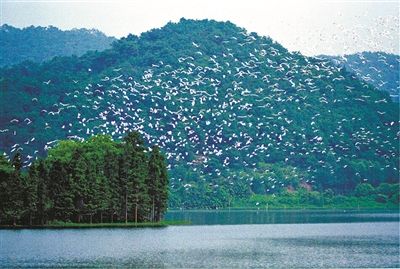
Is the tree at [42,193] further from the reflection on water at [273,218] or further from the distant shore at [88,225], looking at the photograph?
the reflection on water at [273,218]

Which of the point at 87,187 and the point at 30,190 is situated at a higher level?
the point at 87,187

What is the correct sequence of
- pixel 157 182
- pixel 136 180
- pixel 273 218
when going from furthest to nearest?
pixel 273 218 < pixel 157 182 < pixel 136 180

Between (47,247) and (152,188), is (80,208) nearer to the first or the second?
(152,188)

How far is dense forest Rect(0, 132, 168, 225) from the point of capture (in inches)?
3423

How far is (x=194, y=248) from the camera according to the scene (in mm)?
70250

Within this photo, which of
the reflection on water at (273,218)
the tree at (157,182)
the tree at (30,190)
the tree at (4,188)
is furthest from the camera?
the reflection on water at (273,218)

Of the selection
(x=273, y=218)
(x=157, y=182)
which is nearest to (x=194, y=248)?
(x=157, y=182)

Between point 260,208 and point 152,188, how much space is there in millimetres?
96657

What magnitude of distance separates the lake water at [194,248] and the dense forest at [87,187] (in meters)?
4.65

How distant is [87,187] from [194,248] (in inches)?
928

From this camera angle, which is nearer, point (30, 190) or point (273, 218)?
point (30, 190)

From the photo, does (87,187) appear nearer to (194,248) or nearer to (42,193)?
(42,193)

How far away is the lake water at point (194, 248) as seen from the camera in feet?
192

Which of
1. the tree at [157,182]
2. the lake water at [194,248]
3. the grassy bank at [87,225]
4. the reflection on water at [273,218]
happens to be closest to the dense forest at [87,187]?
the tree at [157,182]
